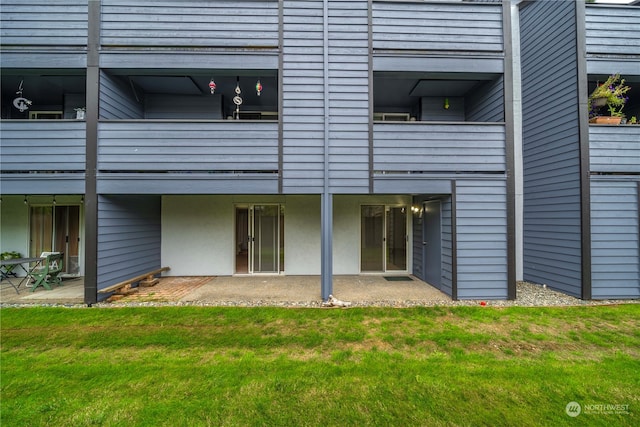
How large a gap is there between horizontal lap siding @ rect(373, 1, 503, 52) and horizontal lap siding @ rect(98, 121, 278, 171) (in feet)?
10.6

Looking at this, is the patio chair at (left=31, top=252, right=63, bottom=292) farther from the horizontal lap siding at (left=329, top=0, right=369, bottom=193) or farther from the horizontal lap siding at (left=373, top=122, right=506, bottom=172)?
the horizontal lap siding at (left=373, top=122, right=506, bottom=172)

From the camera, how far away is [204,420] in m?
2.12

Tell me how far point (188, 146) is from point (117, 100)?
229 cm

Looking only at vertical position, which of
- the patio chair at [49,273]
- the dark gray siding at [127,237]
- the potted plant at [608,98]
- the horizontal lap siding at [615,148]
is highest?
the potted plant at [608,98]

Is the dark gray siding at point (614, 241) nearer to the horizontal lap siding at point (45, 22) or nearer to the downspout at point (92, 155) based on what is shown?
the downspout at point (92, 155)

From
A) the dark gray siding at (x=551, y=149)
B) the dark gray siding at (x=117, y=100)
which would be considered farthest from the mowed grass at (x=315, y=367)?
the dark gray siding at (x=117, y=100)

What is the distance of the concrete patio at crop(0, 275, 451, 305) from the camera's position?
5152 millimetres

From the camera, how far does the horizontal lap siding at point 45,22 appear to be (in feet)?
17.0

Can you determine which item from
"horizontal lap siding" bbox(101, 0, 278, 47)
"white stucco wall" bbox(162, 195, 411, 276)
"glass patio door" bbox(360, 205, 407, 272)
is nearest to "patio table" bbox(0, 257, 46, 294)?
"white stucco wall" bbox(162, 195, 411, 276)

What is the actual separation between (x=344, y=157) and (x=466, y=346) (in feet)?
12.5

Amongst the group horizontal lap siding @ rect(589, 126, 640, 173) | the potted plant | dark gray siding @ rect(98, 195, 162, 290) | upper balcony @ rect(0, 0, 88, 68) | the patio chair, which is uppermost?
upper balcony @ rect(0, 0, 88, 68)

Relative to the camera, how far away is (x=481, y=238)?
5.31 meters

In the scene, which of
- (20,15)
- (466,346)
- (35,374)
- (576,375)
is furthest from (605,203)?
(20,15)

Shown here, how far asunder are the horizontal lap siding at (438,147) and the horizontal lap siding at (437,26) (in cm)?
174
